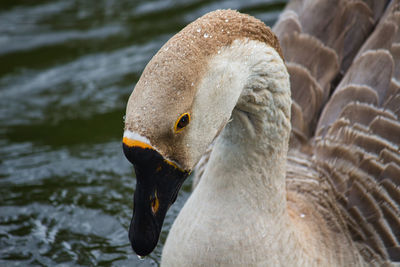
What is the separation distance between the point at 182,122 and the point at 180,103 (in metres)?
0.11

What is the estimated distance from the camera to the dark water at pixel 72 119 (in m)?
Result: 4.99

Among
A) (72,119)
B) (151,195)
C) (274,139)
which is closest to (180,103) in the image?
(151,195)

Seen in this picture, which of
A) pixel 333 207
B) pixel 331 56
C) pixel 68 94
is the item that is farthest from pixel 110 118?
pixel 333 207

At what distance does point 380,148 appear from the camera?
13.1 ft

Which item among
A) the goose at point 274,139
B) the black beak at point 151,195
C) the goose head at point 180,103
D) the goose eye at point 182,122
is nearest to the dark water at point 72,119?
the goose at point 274,139

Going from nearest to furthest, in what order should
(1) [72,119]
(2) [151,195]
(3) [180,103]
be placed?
(3) [180,103] < (2) [151,195] < (1) [72,119]

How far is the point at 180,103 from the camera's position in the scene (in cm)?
268

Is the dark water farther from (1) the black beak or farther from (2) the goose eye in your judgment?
(2) the goose eye

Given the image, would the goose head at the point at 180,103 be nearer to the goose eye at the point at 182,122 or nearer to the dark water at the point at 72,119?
the goose eye at the point at 182,122

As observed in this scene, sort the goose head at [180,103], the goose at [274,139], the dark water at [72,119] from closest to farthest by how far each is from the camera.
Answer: the goose head at [180,103], the goose at [274,139], the dark water at [72,119]

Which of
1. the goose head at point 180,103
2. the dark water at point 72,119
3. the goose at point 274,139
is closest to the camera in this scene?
the goose head at point 180,103

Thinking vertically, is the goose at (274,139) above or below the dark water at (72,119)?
above

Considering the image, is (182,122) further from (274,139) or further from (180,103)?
(274,139)

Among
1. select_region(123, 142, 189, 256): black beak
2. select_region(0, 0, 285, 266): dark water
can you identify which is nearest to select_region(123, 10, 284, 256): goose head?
select_region(123, 142, 189, 256): black beak
